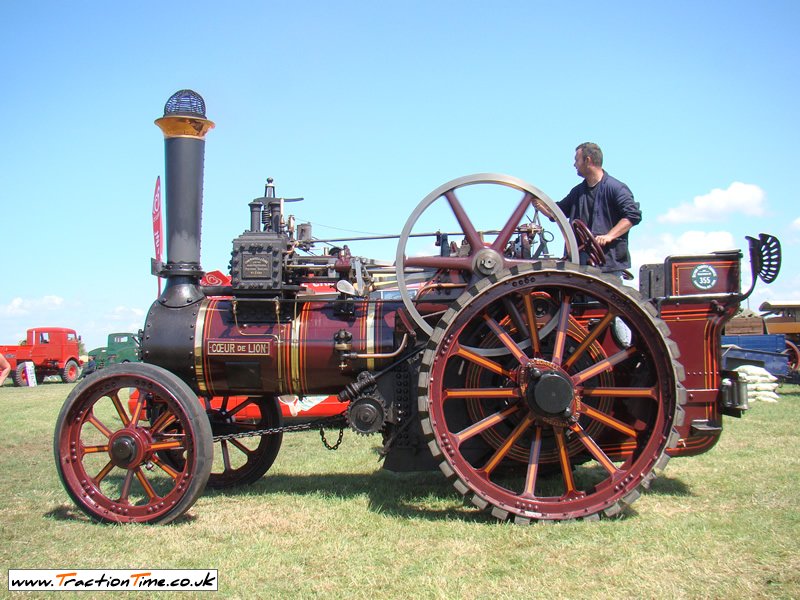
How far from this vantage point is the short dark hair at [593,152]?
571 centimetres

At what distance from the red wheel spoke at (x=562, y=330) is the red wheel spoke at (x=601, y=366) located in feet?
0.55

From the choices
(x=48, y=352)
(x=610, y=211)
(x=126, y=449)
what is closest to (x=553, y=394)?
(x=610, y=211)

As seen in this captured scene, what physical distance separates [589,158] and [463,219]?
4.34ft

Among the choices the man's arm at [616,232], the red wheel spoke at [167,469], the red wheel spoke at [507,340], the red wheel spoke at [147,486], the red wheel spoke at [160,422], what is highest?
the man's arm at [616,232]

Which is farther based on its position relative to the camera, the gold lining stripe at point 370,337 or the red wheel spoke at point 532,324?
the gold lining stripe at point 370,337

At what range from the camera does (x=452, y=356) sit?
5.24 m

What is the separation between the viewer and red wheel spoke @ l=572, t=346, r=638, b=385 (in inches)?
190

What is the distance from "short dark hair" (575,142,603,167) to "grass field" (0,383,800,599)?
2.62 meters

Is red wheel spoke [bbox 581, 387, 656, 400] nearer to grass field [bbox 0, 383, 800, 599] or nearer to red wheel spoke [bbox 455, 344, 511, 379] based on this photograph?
red wheel spoke [bbox 455, 344, 511, 379]

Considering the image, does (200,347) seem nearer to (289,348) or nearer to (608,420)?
(289,348)

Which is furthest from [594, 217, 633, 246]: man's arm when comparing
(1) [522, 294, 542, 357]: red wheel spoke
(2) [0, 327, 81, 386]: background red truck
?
(2) [0, 327, 81, 386]: background red truck

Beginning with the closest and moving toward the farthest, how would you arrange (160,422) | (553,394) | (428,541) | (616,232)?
(428,541) < (553,394) < (160,422) < (616,232)

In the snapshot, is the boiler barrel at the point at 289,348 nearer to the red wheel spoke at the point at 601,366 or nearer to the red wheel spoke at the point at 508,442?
the red wheel spoke at the point at 508,442

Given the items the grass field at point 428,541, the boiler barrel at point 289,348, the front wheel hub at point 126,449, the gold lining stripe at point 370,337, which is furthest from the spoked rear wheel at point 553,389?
the front wheel hub at point 126,449
